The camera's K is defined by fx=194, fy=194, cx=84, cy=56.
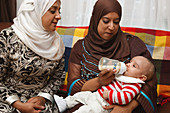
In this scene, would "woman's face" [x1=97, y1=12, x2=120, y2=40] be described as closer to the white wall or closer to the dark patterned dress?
the dark patterned dress

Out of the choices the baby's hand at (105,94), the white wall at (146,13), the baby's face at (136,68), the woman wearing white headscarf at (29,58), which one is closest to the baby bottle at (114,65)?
the baby's face at (136,68)

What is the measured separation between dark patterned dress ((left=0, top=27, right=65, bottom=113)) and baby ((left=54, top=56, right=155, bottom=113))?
0.47 m

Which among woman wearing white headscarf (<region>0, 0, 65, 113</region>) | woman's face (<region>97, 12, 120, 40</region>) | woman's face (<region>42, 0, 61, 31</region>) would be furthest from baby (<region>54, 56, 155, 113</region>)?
woman's face (<region>42, 0, 61, 31</region>)

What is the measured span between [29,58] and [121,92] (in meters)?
0.81

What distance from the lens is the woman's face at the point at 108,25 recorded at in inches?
57.3

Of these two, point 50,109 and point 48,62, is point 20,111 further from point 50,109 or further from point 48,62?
point 48,62

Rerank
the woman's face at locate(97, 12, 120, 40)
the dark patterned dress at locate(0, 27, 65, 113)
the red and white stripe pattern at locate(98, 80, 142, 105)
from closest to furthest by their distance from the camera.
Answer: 1. the red and white stripe pattern at locate(98, 80, 142, 105)
2. the woman's face at locate(97, 12, 120, 40)
3. the dark patterned dress at locate(0, 27, 65, 113)

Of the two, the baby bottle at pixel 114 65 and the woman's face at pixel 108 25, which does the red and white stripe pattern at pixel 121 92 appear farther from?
the woman's face at pixel 108 25

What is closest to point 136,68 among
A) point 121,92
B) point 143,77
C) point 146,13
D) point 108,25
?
point 143,77

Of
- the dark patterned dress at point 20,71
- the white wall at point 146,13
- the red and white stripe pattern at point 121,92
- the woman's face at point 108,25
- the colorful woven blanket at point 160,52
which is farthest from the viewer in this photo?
the white wall at point 146,13

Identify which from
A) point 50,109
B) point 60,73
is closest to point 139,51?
point 60,73

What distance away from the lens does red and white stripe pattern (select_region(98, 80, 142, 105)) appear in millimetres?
1263

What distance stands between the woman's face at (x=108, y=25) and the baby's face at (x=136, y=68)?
0.29m

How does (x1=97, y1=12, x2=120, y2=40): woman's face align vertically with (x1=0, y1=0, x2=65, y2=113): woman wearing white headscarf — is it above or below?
above
